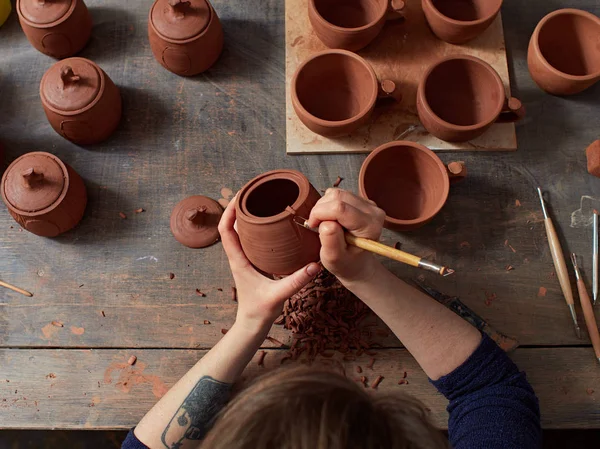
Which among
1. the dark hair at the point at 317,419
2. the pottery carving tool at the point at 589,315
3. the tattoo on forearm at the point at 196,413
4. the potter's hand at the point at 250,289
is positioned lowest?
the tattoo on forearm at the point at 196,413

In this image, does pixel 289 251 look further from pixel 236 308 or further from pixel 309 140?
pixel 309 140

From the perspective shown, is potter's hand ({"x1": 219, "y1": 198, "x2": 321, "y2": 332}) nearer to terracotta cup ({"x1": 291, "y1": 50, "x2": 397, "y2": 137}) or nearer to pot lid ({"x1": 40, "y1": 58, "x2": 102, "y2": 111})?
terracotta cup ({"x1": 291, "y1": 50, "x2": 397, "y2": 137})

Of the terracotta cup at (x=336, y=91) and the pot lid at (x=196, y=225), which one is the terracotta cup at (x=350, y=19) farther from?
the pot lid at (x=196, y=225)

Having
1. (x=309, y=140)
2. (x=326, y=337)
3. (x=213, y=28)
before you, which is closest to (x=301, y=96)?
(x=309, y=140)

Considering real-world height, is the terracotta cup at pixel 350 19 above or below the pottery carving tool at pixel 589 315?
above

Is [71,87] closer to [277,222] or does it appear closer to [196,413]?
[277,222]

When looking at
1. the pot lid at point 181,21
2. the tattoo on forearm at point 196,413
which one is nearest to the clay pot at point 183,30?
the pot lid at point 181,21

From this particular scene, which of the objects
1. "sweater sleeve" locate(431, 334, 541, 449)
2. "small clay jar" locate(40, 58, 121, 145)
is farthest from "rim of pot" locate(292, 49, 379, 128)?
"sweater sleeve" locate(431, 334, 541, 449)

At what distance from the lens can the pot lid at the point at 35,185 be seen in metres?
1.35

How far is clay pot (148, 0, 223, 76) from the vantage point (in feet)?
4.72

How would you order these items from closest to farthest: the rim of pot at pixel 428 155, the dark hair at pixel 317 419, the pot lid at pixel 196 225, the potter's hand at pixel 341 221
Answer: the dark hair at pixel 317 419
the potter's hand at pixel 341 221
the rim of pot at pixel 428 155
the pot lid at pixel 196 225

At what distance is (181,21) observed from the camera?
144 centimetres

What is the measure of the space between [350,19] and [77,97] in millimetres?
797

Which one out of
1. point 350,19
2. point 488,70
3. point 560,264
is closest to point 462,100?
point 488,70
